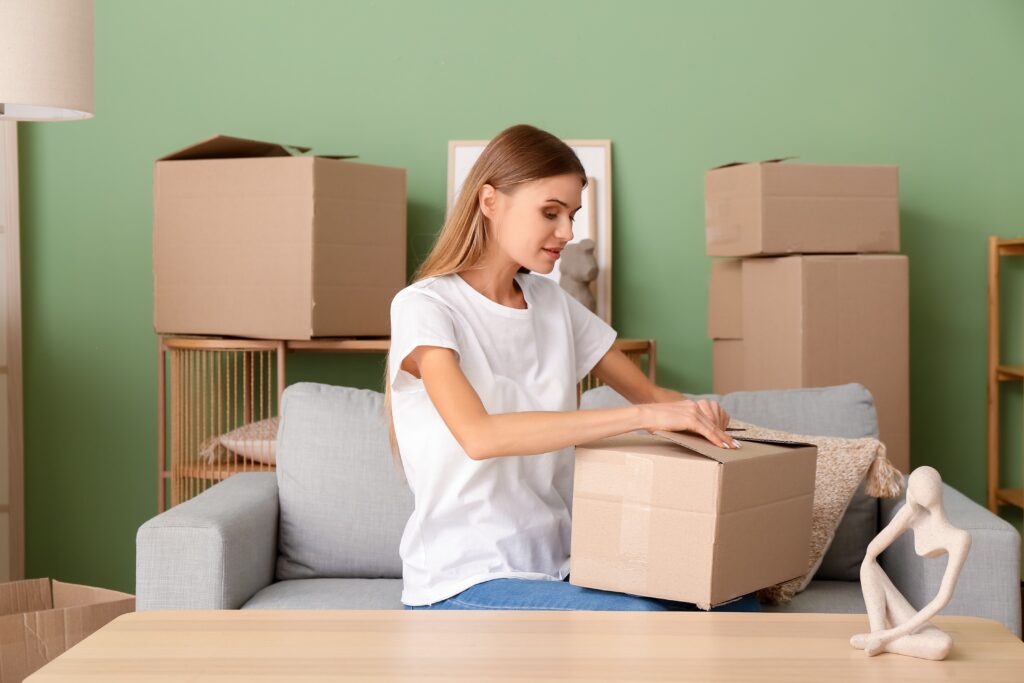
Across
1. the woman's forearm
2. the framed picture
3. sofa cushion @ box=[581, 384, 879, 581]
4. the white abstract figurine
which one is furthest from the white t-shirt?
the framed picture

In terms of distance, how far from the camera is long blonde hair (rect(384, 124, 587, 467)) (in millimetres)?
1731

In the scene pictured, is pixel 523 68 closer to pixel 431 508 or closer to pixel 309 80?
pixel 309 80

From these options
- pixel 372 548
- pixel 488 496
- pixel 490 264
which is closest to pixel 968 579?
pixel 488 496

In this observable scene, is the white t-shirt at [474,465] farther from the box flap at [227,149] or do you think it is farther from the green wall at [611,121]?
the green wall at [611,121]

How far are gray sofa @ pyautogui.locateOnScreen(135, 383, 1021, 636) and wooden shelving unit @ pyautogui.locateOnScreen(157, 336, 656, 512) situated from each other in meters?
0.67

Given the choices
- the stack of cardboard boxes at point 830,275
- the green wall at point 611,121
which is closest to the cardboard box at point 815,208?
the stack of cardboard boxes at point 830,275

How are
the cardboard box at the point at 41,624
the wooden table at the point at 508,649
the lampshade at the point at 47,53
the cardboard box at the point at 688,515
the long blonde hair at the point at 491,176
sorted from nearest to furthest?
1. the wooden table at the point at 508,649
2. the cardboard box at the point at 688,515
3. the long blonde hair at the point at 491,176
4. the cardboard box at the point at 41,624
5. the lampshade at the point at 47,53

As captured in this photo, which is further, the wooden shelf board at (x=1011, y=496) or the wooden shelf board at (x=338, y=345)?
the wooden shelf board at (x=1011, y=496)

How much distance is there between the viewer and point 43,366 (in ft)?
11.1

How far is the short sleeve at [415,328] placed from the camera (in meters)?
1.63

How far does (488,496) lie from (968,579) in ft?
2.53

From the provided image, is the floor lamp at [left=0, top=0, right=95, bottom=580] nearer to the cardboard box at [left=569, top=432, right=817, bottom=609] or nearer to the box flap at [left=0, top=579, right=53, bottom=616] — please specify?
the box flap at [left=0, top=579, right=53, bottom=616]

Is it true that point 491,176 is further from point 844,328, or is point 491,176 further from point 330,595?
point 844,328

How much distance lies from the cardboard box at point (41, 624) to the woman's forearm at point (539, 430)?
101 centimetres
